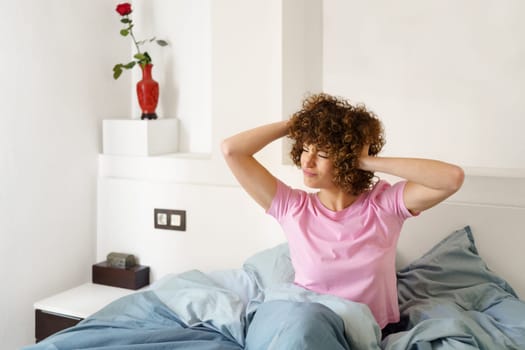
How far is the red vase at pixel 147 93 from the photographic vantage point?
106 inches

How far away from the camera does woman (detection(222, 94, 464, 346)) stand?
1.77 m

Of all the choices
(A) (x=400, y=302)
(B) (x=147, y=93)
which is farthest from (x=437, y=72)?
(B) (x=147, y=93)

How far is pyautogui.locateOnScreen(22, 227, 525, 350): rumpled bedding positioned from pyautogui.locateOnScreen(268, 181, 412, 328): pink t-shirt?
7 cm

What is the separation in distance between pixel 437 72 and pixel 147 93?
1.12m

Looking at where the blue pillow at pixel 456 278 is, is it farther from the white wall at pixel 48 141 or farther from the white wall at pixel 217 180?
the white wall at pixel 48 141

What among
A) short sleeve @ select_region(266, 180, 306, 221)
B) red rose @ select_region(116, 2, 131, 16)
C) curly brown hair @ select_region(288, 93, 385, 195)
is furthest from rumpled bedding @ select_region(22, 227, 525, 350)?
red rose @ select_region(116, 2, 131, 16)

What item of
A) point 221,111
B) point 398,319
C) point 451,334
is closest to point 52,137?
point 221,111

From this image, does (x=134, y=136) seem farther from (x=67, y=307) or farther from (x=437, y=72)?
(x=437, y=72)

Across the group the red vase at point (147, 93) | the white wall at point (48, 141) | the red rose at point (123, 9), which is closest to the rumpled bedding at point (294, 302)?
the white wall at point (48, 141)

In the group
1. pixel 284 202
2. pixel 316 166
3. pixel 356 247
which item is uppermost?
pixel 316 166

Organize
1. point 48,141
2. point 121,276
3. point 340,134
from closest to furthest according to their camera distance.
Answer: point 340,134, point 48,141, point 121,276

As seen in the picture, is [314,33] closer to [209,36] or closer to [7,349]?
[209,36]

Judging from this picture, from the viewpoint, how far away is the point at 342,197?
6.20 feet

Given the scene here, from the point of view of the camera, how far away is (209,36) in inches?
109
